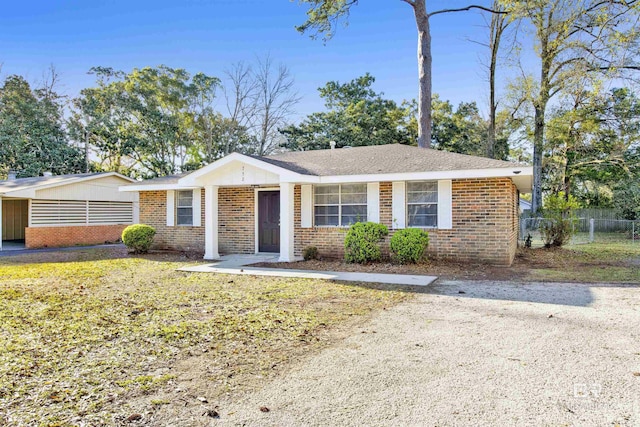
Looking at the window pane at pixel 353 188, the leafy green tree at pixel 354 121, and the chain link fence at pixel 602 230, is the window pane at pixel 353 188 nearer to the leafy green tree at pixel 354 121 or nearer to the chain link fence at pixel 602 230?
the chain link fence at pixel 602 230

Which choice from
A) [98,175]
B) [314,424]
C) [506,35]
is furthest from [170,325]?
[506,35]

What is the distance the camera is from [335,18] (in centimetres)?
1988

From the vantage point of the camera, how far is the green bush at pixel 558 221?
15.3 meters

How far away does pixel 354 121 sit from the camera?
2844 centimetres

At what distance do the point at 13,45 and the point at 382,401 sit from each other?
1274 inches

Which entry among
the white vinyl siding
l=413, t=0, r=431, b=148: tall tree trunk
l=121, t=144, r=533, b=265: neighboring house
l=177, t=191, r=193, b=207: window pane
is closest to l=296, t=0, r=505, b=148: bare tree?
l=413, t=0, r=431, b=148: tall tree trunk

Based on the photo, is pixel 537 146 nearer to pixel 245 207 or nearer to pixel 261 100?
pixel 261 100

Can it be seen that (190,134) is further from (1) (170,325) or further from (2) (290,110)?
(1) (170,325)

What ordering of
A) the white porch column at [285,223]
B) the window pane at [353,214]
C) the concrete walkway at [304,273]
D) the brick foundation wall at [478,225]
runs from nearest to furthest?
the concrete walkway at [304,273]
the brick foundation wall at [478,225]
the white porch column at [285,223]
the window pane at [353,214]

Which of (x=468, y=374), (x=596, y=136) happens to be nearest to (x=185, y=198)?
(x=468, y=374)

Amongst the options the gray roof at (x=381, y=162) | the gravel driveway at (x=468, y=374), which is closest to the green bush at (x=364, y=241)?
the gray roof at (x=381, y=162)

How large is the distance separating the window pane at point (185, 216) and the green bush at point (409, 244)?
23.5 feet

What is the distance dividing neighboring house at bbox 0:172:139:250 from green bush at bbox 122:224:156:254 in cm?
652

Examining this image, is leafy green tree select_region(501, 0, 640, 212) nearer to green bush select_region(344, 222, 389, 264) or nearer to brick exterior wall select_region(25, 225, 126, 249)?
green bush select_region(344, 222, 389, 264)
